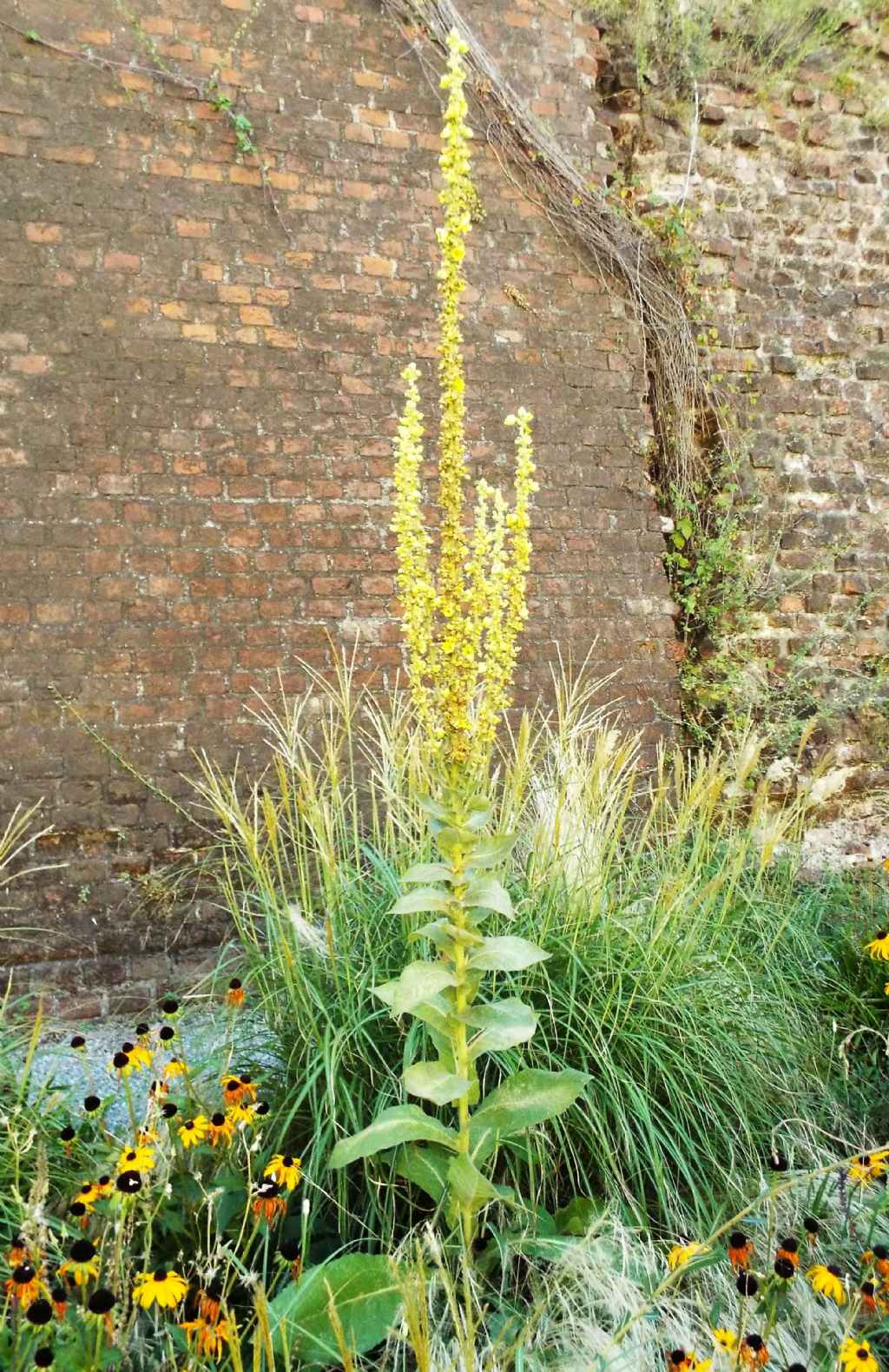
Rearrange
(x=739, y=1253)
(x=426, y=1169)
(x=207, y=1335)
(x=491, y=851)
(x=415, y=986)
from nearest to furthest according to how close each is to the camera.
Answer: (x=207, y=1335)
(x=739, y=1253)
(x=415, y=986)
(x=491, y=851)
(x=426, y=1169)

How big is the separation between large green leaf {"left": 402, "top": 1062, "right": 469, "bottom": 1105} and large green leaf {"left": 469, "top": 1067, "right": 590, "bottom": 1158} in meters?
0.12

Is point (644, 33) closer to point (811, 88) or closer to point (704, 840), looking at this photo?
point (811, 88)

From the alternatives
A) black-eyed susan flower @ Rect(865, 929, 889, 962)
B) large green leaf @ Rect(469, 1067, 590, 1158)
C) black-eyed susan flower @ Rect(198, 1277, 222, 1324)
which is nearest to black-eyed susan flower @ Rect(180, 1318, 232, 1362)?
black-eyed susan flower @ Rect(198, 1277, 222, 1324)

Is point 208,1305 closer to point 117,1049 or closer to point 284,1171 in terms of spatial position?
point 284,1171

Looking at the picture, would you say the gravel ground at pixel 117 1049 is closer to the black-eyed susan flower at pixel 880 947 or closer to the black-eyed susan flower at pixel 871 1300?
the black-eyed susan flower at pixel 871 1300

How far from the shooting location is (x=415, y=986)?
1807 millimetres

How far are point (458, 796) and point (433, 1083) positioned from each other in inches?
19.1

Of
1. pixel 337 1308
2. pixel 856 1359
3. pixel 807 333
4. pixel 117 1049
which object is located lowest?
pixel 117 1049

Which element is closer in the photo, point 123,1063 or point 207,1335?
point 207,1335

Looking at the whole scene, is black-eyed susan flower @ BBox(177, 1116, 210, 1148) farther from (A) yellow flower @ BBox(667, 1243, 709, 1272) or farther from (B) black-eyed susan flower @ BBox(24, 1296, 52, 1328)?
(A) yellow flower @ BBox(667, 1243, 709, 1272)

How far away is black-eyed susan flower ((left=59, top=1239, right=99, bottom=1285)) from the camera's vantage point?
4.70 feet

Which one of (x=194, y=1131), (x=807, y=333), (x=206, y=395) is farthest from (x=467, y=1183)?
(x=807, y=333)

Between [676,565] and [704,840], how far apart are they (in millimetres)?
1859

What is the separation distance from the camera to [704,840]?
3.04m
